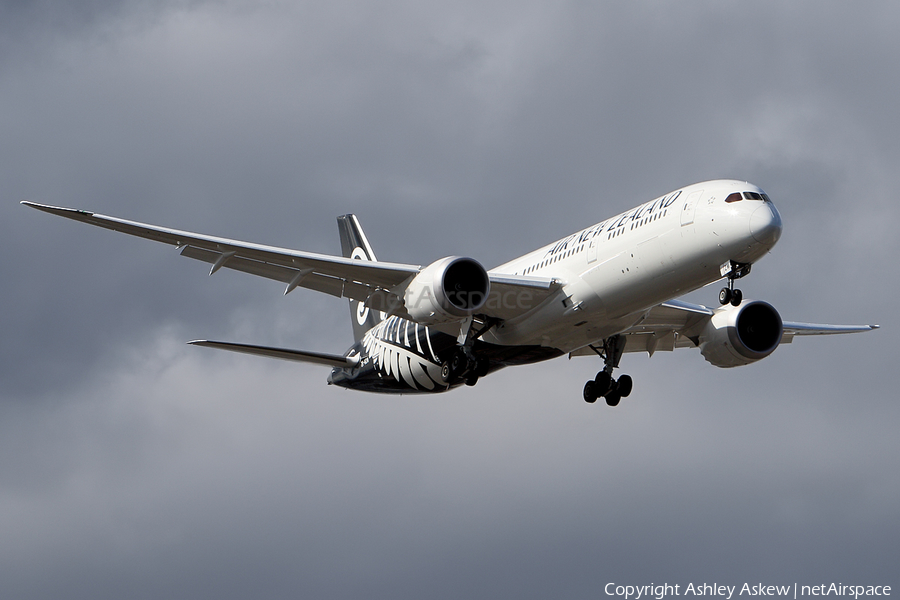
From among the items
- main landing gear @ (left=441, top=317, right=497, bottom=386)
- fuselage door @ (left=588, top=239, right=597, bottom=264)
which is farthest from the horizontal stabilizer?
fuselage door @ (left=588, top=239, right=597, bottom=264)

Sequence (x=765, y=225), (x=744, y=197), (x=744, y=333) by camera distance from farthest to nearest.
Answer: (x=744, y=333) < (x=744, y=197) < (x=765, y=225)

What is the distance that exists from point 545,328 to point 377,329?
25.8 feet

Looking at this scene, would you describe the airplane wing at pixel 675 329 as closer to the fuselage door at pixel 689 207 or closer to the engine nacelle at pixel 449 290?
the fuselage door at pixel 689 207

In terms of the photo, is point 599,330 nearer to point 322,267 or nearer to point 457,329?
point 457,329

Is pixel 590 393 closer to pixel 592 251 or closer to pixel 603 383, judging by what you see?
pixel 603 383

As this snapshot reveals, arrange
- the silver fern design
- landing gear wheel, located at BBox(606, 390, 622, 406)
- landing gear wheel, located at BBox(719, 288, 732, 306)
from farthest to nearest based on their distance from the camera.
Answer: landing gear wheel, located at BBox(606, 390, 622, 406) → the silver fern design → landing gear wheel, located at BBox(719, 288, 732, 306)

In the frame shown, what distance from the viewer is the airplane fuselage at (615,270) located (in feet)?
91.8

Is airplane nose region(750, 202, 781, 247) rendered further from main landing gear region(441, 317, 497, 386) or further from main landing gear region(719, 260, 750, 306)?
main landing gear region(441, 317, 497, 386)

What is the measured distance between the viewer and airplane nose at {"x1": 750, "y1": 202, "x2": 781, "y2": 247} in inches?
1081

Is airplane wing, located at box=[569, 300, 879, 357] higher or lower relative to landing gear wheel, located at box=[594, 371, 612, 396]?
higher

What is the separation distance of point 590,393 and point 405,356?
591 cm

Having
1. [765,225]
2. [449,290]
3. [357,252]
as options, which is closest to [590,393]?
[449,290]

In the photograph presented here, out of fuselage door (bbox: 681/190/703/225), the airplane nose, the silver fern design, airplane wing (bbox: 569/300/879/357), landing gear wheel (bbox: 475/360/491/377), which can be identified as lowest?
landing gear wheel (bbox: 475/360/491/377)

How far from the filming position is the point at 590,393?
36250mm
